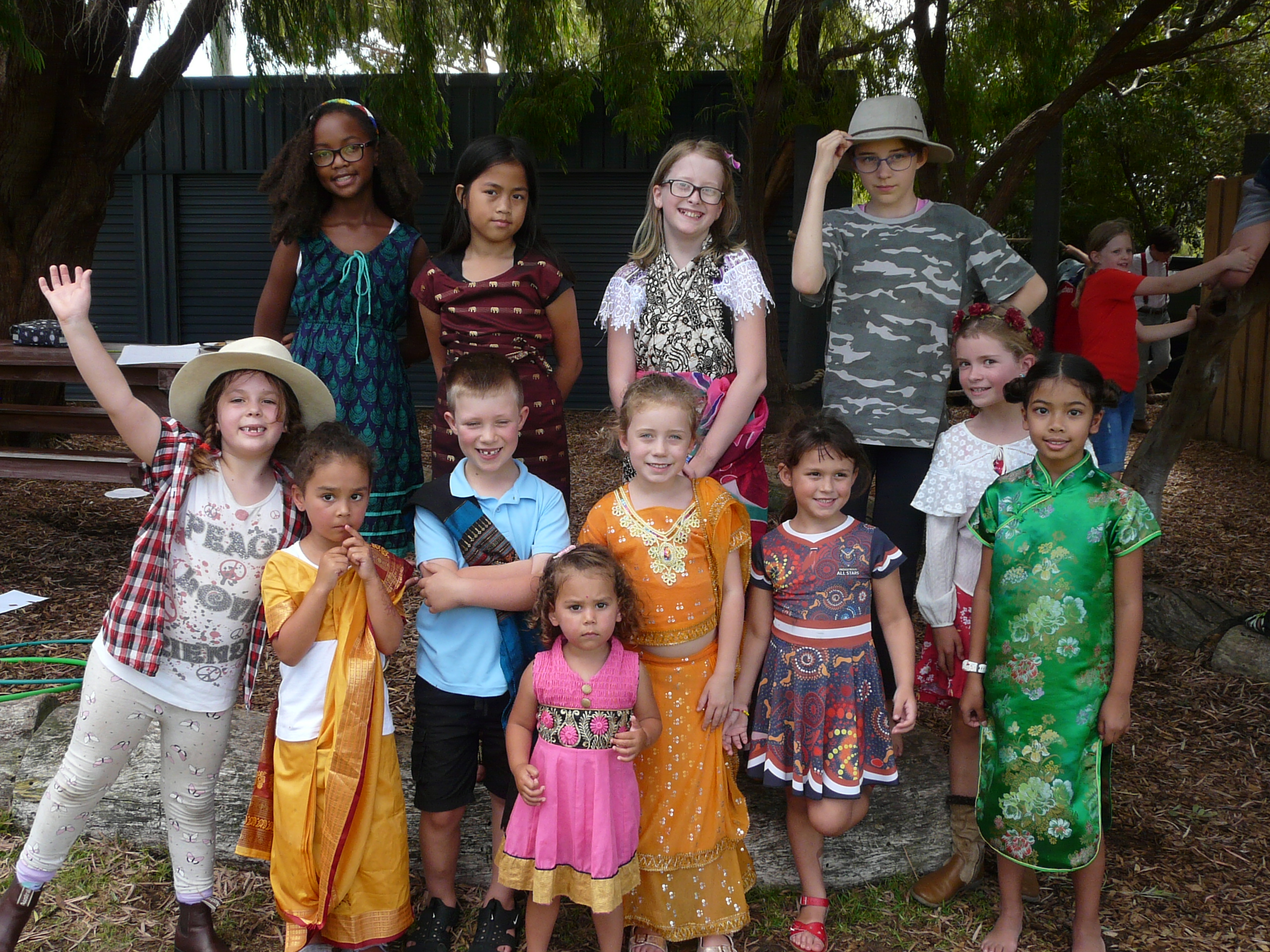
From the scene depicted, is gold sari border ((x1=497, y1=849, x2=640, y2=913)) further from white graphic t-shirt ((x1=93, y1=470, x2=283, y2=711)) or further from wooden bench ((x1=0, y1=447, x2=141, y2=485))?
wooden bench ((x1=0, y1=447, x2=141, y2=485))

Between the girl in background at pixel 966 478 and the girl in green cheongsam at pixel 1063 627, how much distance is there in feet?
0.55

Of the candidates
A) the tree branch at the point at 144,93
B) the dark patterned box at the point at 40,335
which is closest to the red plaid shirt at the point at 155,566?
the dark patterned box at the point at 40,335

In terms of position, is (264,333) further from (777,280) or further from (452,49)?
(777,280)

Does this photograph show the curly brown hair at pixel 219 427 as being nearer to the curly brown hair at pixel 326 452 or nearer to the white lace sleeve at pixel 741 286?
the curly brown hair at pixel 326 452

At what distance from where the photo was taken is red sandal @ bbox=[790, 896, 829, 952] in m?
2.47

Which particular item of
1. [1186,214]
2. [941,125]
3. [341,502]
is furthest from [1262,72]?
[341,502]

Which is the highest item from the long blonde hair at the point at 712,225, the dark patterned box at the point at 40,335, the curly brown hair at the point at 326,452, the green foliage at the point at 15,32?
the green foliage at the point at 15,32

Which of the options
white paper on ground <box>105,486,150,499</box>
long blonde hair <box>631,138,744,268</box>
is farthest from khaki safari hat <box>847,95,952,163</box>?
white paper on ground <box>105,486,150,499</box>

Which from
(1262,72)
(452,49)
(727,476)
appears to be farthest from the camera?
(1262,72)

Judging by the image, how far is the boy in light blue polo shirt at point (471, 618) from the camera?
2379 mm

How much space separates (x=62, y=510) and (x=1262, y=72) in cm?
1179

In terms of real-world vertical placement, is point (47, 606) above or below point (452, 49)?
below

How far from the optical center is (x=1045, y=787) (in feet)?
7.68

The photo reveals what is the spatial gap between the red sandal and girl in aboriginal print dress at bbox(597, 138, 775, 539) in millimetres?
883
